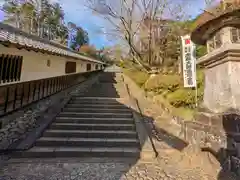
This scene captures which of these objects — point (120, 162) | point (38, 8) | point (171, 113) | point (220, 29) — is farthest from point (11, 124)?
point (38, 8)

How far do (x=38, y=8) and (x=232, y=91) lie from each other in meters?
33.2

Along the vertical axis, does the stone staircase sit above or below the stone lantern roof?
below

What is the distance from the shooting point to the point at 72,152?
4.93 m

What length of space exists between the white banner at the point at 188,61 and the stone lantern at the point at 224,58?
2.47 meters

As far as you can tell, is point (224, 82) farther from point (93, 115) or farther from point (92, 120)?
point (93, 115)

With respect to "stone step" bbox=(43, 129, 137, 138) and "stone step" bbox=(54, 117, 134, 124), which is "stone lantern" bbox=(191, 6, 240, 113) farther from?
"stone step" bbox=(54, 117, 134, 124)

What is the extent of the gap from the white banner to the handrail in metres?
5.48

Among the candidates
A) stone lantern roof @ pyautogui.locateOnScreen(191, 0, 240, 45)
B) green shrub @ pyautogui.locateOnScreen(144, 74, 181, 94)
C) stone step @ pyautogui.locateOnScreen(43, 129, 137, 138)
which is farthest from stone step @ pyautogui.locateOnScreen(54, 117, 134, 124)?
stone lantern roof @ pyautogui.locateOnScreen(191, 0, 240, 45)

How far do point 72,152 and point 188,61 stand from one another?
5.02 m

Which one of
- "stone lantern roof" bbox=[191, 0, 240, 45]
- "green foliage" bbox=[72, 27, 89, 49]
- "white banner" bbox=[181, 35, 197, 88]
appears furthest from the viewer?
"green foliage" bbox=[72, 27, 89, 49]

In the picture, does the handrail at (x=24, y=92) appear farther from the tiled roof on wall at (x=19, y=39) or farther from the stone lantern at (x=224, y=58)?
the stone lantern at (x=224, y=58)

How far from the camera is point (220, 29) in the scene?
4.02 m

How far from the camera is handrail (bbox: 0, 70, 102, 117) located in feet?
17.6

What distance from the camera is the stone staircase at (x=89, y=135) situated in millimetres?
4949
